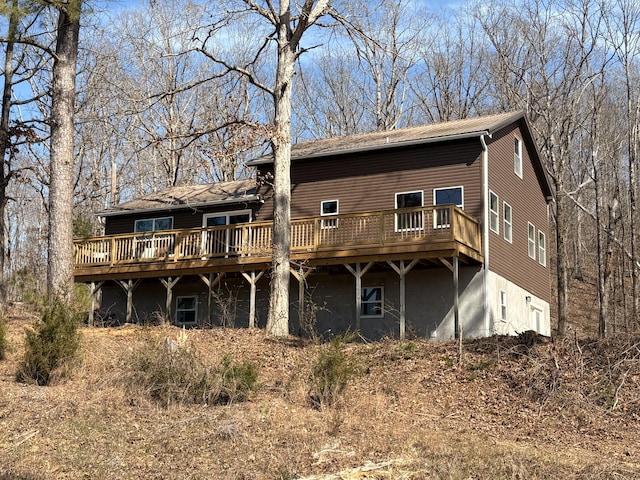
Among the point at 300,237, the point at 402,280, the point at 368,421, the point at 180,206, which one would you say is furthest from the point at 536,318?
the point at 368,421

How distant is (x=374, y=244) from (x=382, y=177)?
3.40 metres

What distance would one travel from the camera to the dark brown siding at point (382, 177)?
23.0m

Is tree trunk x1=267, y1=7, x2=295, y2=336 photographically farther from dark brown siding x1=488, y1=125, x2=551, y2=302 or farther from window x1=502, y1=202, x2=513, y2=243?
window x1=502, y1=202, x2=513, y2=243

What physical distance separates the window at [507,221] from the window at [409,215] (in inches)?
115

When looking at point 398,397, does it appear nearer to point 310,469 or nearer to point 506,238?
point 310,469

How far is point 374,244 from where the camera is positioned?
21.5m

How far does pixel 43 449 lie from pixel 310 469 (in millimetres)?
3735

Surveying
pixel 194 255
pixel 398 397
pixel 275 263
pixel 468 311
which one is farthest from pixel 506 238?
pixel 398 397

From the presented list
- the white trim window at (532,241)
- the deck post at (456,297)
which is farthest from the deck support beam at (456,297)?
the white trim window at (532,241)

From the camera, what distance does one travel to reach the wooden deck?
2106 centimetres

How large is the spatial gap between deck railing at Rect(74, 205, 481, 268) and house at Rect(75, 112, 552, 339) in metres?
0.04

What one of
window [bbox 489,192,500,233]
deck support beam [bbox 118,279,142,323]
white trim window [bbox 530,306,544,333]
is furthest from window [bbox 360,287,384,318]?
deck support beam [bbox 118,279,142,323]

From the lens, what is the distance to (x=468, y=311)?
22.4m

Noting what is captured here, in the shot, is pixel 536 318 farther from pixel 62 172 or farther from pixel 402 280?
pixel 62 172
